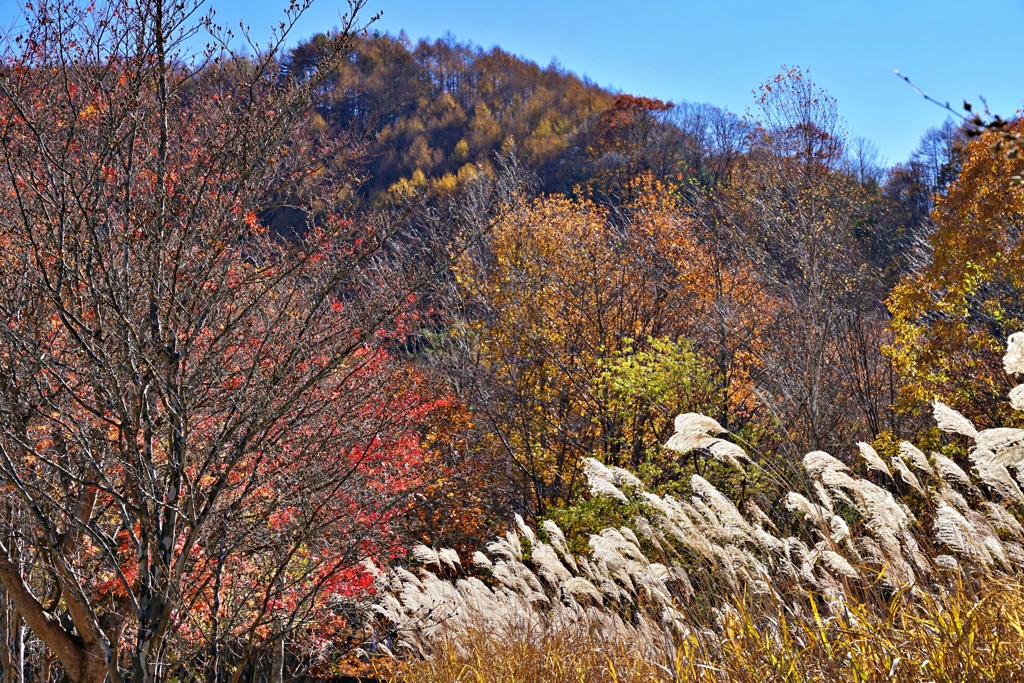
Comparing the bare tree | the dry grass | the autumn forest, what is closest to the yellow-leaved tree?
the autumn forest

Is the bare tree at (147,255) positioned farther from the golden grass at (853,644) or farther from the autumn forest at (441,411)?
the golden grass at (853,644)

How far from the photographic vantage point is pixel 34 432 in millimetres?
5574

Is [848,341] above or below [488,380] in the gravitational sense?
below

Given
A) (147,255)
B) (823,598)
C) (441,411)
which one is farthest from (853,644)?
(441,411)

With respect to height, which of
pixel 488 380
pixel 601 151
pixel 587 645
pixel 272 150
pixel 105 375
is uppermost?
pixel 601 151

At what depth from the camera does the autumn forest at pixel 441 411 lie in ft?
12.4

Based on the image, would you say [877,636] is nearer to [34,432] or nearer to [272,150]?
[272,150]

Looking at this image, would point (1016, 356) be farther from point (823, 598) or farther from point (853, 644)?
point (823, 598)

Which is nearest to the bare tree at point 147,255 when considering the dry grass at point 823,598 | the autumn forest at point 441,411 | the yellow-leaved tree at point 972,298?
the autumn forest at point 441,411

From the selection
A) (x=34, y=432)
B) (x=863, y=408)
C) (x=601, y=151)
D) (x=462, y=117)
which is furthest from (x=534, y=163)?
(x=34, y=432)

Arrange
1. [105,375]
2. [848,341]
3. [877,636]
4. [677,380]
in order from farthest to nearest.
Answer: [848,341] < [677,380] < [105,375] < [877,636]

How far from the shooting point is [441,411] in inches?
650

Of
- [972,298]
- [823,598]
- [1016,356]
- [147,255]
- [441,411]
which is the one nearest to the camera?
[1016,356]

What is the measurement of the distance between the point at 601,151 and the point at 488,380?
2812 cm
